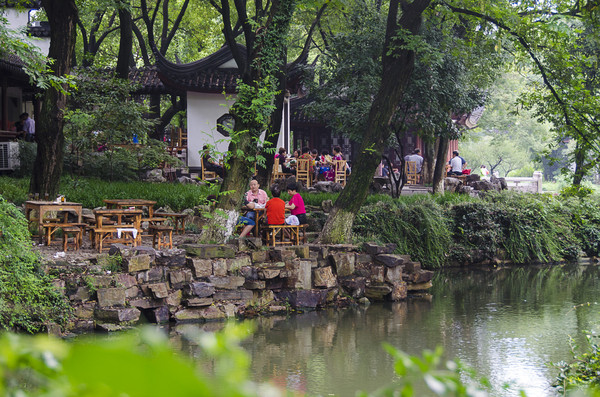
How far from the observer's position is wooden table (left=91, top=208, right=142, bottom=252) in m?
11.1

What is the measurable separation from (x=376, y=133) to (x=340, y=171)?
23.7 feet

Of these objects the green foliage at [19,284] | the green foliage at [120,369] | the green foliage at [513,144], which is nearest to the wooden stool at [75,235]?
the green foliage at [19,284]

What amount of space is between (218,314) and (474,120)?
75.5 ft

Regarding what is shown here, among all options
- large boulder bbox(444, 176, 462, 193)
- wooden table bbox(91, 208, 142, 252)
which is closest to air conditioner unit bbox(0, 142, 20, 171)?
wooden table bbox(91, 208, 142, 252)

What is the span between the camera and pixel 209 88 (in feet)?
69.2

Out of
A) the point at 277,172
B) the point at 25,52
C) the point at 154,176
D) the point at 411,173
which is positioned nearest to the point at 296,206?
the point at 25,52

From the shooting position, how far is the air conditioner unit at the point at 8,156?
17.6 m

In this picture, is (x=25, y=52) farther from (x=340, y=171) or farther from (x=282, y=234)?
(x=340, y=171)

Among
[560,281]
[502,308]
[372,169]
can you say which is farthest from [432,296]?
[560,281]

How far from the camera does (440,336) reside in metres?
10.1

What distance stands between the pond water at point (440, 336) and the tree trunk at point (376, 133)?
2.00m

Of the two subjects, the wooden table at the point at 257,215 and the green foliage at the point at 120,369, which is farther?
the wooden table at the point at 257,215

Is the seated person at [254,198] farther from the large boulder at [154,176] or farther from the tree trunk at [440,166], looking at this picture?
the tree trunk at [440,166]

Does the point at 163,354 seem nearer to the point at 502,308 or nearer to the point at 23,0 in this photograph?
the point at 502,308
